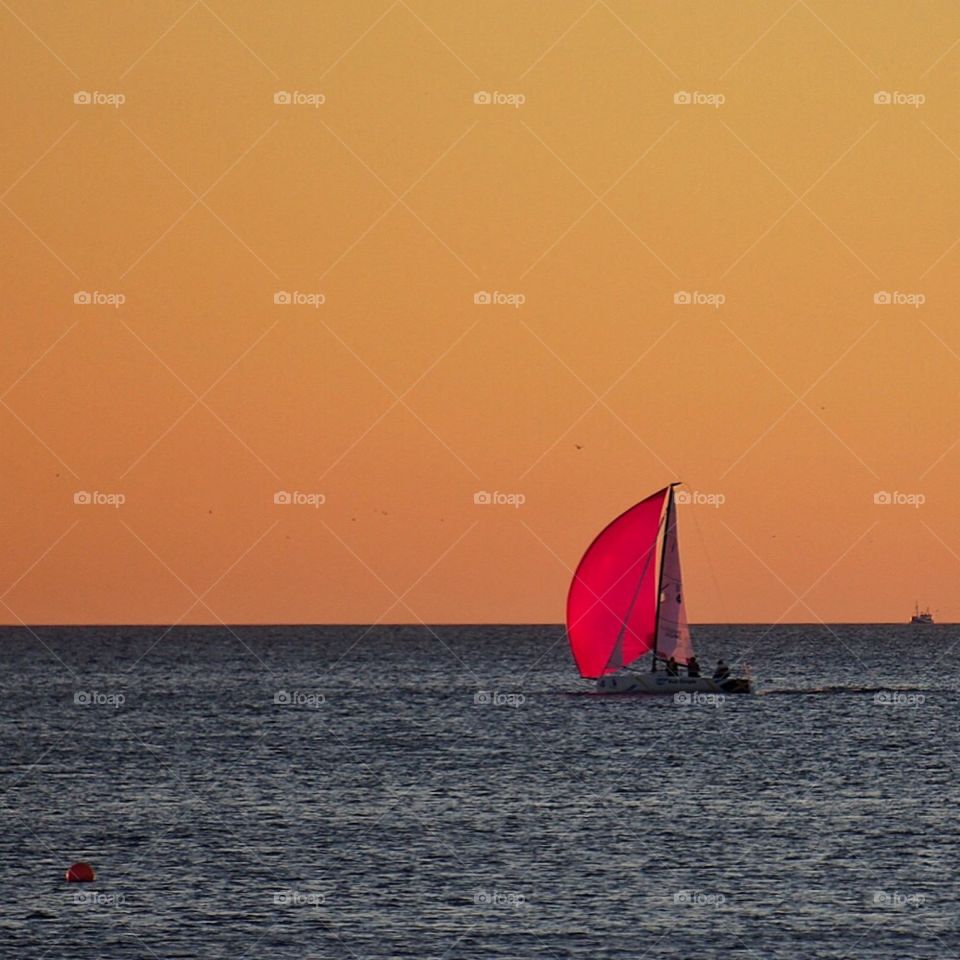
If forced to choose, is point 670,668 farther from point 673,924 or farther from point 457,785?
point 673,924

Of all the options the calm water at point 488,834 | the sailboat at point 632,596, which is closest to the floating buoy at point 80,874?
the calm water at point 488,834

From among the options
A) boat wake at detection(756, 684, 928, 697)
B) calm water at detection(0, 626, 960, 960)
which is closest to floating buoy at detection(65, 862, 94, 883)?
calm water at detection(0, 626, 960, 960)

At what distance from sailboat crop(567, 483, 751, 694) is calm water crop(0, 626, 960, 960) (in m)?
3.77

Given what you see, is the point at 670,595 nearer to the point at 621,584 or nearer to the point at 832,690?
the point at 621,584

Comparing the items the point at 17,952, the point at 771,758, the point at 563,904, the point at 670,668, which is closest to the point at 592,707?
the point at 670,668

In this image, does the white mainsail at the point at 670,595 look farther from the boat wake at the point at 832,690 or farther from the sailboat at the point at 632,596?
the boat wake at the point at 832,690

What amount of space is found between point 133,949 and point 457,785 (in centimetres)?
2795

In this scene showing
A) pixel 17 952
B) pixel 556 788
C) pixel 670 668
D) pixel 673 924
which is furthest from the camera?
pixel 670 668

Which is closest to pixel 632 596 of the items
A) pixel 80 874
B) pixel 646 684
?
pixel 646 684

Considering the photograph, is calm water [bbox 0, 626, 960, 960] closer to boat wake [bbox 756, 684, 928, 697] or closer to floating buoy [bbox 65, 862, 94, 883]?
floating buoy [bbox 65, 862, 94, 883]

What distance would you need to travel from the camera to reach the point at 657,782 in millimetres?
69688

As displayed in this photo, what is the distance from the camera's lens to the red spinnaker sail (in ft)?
310

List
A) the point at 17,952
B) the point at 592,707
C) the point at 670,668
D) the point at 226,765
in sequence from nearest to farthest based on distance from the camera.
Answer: the point at 17,952, the point at 226,765, the point at 670,668, the point at 592,707

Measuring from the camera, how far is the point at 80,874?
48.4 metres
